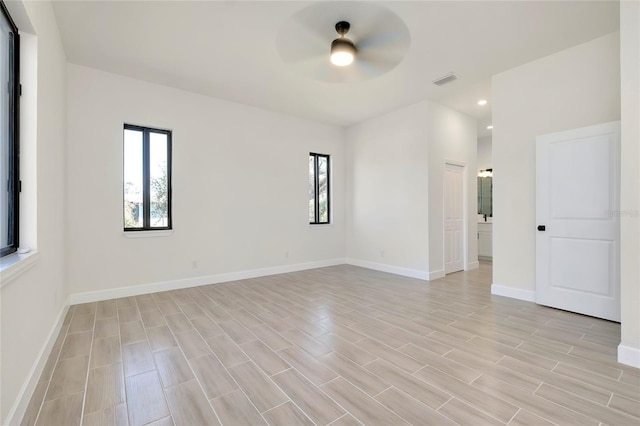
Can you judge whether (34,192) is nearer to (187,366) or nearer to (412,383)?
(187,366)

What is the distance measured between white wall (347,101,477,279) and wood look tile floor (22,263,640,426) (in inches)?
64.0

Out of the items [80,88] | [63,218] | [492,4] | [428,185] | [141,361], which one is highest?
[492,4]

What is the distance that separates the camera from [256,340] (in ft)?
8.52

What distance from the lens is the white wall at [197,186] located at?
12.3 feet

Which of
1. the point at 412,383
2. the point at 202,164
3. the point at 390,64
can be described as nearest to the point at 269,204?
the point at 202,164

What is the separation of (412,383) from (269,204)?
402 cm

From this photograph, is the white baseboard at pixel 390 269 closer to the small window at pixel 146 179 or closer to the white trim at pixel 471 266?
the white trim at pixel 471 266

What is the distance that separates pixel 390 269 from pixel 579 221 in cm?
295

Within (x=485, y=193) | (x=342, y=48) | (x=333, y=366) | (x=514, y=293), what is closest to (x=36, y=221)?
(x=333, y=366)

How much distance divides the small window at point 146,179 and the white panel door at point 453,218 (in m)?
4.76

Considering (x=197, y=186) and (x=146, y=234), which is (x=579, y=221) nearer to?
(x=197, y=186)

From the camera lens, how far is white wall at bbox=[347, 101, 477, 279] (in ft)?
16.3

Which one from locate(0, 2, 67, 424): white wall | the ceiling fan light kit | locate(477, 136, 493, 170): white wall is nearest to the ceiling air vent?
the ceiling fan light kit

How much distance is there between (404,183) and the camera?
5289 millimetres
